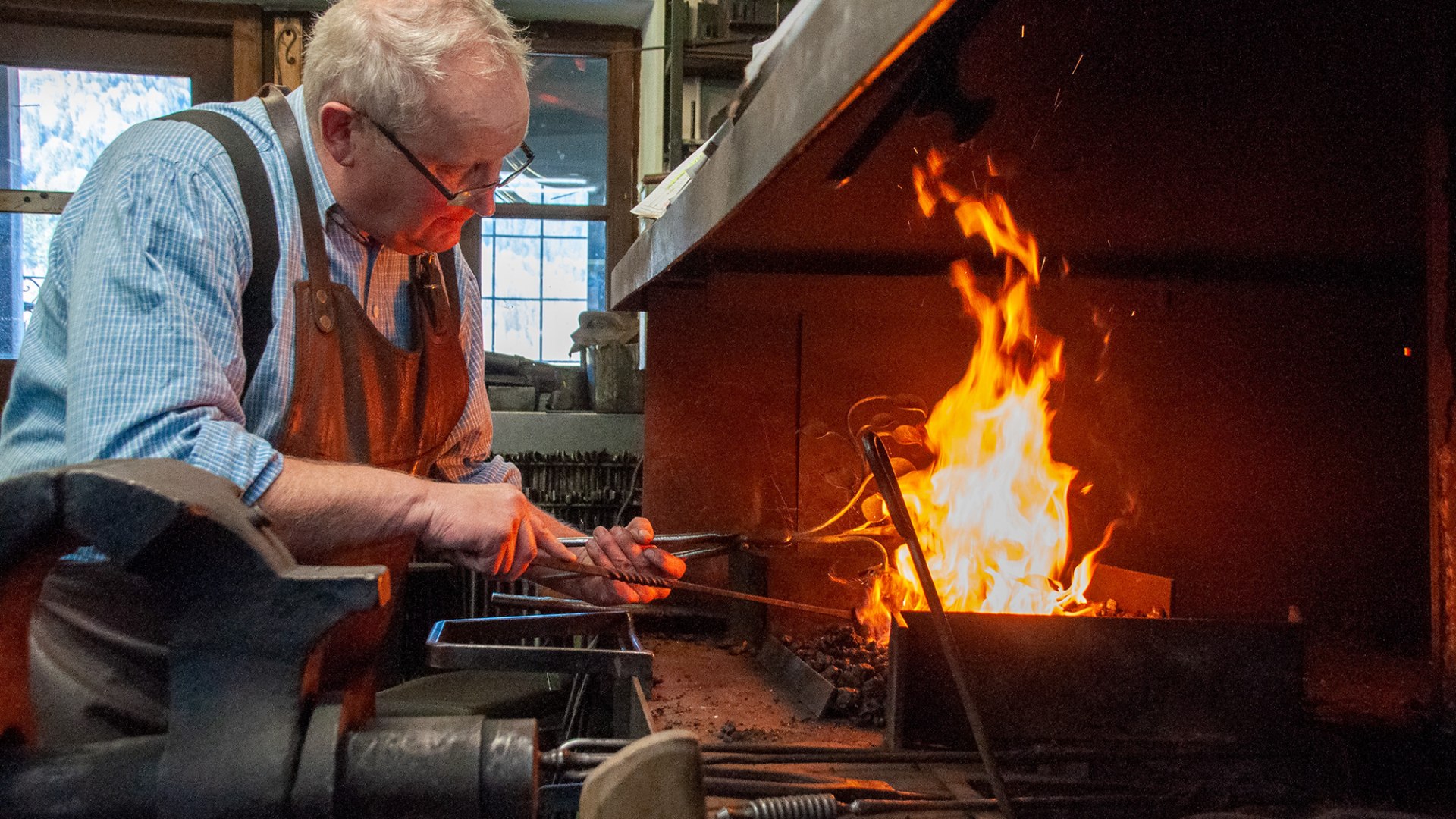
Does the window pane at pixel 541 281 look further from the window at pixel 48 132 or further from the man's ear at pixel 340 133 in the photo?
the man's ear at pixel 340 133

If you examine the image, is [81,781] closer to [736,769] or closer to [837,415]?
[736,769]

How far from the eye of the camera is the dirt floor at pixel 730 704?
6.18 feet

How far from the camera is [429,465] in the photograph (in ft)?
7.32

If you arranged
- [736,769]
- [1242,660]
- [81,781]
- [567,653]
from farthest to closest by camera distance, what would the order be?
[567,653], [1242,660], [736,769], [81,781]

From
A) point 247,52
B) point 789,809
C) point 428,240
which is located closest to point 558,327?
point 247,52

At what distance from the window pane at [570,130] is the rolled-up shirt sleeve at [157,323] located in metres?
3.64

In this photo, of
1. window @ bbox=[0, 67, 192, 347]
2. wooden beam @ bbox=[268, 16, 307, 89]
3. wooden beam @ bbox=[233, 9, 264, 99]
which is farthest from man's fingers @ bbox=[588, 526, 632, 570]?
window @ bbox=[0, 67, 192, 347]

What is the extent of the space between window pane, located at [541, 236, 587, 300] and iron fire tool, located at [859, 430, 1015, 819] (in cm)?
349

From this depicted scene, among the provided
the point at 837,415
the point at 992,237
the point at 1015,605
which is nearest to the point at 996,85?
the point at 992,237

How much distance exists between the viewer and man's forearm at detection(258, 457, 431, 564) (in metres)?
1.37

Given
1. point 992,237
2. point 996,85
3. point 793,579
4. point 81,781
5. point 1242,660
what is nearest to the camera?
point 81,781

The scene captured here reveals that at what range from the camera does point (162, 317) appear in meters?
1.39

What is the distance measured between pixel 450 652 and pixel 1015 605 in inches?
50.1

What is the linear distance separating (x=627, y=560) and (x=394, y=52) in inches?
42.4
